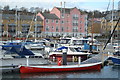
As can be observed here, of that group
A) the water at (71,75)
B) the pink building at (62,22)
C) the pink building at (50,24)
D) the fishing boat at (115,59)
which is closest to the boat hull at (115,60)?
the fishing boat at (115,59)

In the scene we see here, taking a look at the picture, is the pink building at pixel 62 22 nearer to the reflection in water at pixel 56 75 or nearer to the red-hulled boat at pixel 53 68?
the red-hulled boat at pixel 53 68

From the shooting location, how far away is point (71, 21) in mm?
95562

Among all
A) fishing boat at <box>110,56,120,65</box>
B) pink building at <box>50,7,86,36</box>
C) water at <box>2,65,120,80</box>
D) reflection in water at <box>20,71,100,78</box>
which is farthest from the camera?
pink building at <box>50,7,86,36</box>

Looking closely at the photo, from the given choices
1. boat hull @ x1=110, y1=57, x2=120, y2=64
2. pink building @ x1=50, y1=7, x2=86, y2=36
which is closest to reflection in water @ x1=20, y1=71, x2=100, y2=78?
boat hull @ x1=110, y1=57, x2=120, y2=64

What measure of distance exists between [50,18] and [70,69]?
67.7 meters

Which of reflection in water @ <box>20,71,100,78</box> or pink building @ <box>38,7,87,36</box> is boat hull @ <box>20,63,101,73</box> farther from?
pink building @ <box>38,7,87,36</box>

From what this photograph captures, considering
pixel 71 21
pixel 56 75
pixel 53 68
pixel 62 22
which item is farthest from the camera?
pixel 71 21

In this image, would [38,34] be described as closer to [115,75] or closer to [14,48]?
[14,48]

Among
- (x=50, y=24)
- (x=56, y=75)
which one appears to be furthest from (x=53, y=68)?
(x=50, y=24)

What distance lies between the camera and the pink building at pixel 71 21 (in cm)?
Result: 9314

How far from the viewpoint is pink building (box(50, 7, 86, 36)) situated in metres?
93.1

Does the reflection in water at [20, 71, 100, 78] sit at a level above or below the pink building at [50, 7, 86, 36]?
below

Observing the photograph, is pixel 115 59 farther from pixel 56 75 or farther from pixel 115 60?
pixel 56 75

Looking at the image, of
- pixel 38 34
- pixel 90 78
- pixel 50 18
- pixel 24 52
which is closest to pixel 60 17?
pixel 50 18
